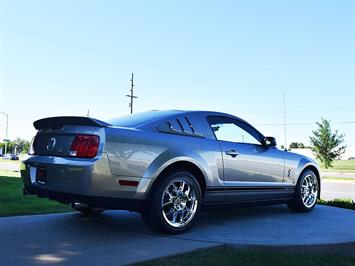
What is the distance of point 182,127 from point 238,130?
1.11 meters

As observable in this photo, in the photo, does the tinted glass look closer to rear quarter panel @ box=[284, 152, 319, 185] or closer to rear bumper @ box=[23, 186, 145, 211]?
rear bumper @ box=[23, 186, 145, 211]

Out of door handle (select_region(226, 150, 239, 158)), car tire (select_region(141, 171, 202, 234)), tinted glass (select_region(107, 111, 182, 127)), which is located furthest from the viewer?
door handle (select_region(226, 150, 239, 158))

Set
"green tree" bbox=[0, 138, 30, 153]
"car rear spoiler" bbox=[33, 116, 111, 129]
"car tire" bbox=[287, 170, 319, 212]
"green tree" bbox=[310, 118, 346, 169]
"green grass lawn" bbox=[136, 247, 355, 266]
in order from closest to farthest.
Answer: "green grass lawn" bbox=[136, 247, 355, 266] < "car rear spoiler" bbox=[33, 116, 111, 129] < "car tire" bbox=[287, 170, 319, 212] < "green tree" bbox=[310, 118, 346, 169] < "green tree" bbox=[0, 138, 30, 153]

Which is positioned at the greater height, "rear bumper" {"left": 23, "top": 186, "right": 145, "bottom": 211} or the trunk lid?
the trunk lid

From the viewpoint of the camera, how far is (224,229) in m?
4.99

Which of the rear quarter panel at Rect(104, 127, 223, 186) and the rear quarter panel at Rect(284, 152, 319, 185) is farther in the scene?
the rear quarter panel at Rect(284, 152, 319, 185)

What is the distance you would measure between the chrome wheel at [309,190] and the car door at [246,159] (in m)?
0.74

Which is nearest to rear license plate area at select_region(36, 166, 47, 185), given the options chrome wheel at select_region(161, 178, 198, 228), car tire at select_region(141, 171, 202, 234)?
car tire at select_region(141, 171, 202, 234)

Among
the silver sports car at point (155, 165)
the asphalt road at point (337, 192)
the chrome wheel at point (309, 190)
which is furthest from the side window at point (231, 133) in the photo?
the asphalt road at point (337, 192)

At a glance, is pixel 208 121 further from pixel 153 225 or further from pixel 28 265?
pixel 28 265

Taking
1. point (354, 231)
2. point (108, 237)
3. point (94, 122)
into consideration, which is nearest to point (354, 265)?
point (354, 231)

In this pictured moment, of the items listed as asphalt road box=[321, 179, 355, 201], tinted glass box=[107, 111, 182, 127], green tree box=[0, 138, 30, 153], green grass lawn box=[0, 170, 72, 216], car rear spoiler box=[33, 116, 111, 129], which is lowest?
asphalt road box=[321, 179, 355, 201]

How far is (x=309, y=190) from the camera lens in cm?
670

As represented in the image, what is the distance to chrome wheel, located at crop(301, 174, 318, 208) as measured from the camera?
6.57 metres
